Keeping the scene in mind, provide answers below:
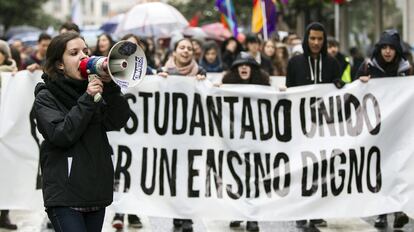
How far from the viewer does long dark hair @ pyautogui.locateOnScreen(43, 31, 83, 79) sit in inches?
172

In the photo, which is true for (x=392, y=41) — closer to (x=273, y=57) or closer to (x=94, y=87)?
(x=94, y=87)

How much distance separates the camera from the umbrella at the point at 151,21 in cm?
1574

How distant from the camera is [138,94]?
7699 mm

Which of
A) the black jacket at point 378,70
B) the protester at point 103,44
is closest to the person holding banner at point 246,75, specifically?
the black jacket at point 378,70

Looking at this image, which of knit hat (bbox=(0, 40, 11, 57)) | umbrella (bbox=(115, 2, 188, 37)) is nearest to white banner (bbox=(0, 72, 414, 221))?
knit hat (bbox=(0, 40, 11, 57))

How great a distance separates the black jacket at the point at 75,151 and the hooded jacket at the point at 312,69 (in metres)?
4.06

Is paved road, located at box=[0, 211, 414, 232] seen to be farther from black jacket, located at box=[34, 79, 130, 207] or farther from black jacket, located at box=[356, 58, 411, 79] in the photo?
black jacket, located at box=[34, 79, 130, 207]

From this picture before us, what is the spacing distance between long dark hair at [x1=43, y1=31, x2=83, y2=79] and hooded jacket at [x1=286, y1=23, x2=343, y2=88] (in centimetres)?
418

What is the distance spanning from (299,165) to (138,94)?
152 cm

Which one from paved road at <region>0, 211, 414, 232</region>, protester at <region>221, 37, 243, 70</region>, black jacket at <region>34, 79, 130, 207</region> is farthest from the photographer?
protester at <region>221, 37, 243, 70</region>

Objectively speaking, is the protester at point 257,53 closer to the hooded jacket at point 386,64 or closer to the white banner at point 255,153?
the hooded jacket at point 386,64

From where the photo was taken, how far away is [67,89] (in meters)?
4.36

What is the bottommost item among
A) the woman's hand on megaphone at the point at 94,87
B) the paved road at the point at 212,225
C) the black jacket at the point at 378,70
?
the paved road at the point at 212,225

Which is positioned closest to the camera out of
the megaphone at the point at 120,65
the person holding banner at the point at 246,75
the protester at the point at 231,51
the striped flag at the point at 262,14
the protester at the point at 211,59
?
the megaphone at the point at 120,65
